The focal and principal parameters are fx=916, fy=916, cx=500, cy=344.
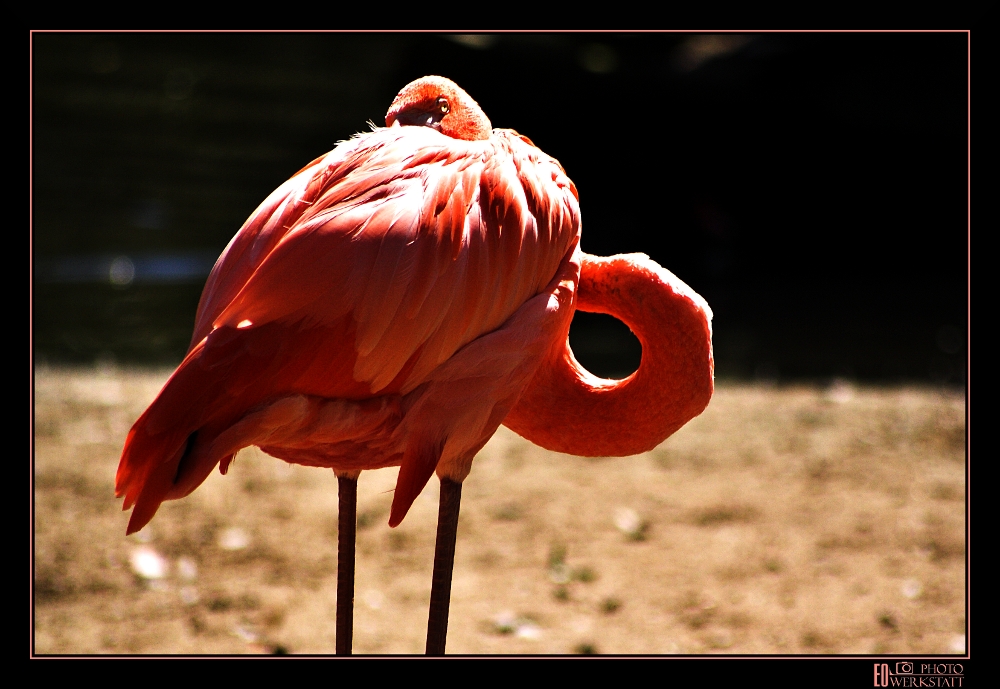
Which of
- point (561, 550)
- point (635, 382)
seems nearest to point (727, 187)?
point (561, 550)

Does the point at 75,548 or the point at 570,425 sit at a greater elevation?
the point at 570,425

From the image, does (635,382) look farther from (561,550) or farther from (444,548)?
(561,550)

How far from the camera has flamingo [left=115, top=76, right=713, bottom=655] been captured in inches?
55.0

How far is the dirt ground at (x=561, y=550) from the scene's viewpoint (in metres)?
2.67

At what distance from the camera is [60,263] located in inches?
245

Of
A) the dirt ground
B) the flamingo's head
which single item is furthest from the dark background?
the flamingo's head

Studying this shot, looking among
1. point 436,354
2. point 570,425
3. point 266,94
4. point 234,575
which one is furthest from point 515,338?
point 266,94

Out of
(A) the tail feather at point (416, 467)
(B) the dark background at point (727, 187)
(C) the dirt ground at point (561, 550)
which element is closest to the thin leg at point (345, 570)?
(A) the tail feather at point (416, 467)

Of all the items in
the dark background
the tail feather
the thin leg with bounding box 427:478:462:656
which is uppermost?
the dark background

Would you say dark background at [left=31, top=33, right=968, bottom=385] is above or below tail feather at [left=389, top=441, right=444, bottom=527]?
above

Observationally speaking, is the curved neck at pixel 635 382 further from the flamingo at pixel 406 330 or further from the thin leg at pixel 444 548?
the thin leg at pixel 444 548

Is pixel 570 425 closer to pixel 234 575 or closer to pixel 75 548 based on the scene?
pixel 234 575

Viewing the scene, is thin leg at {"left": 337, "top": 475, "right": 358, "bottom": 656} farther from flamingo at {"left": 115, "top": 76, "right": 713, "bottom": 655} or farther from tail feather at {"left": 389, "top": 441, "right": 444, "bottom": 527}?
tail feather at {"left": 389, "top": 441, "right": 444, "bottom": 527}

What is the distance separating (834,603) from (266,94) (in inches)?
345
